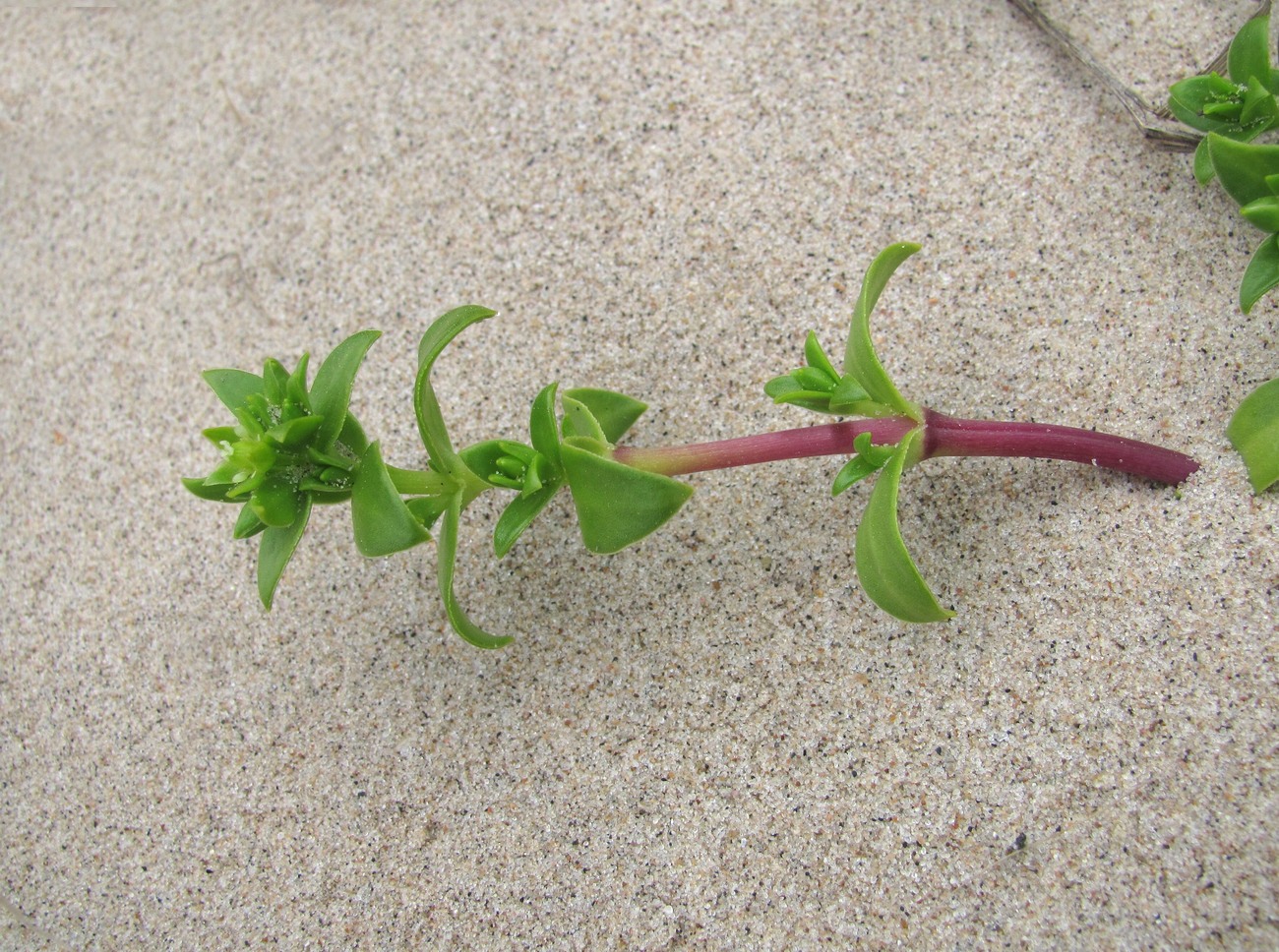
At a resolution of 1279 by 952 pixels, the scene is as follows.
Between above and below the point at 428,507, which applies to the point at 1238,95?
above

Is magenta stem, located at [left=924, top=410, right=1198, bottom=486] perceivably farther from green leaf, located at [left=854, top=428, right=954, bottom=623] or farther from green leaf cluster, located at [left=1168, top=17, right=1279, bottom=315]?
green leaf cluster, located at [left=1168, top=17, right=1279, bottom=315]

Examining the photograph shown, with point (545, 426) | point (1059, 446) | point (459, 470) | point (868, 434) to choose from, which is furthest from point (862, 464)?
point (459, 470)

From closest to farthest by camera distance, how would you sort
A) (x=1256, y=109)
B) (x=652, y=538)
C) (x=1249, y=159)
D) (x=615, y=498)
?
(x=615, y=498)
(x=1249, y=159)
(x=1256, y=109)
(x=652, y=538)

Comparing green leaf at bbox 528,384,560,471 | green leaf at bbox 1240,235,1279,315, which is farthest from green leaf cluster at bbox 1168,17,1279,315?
green leaf at bbox 528,384,560,471

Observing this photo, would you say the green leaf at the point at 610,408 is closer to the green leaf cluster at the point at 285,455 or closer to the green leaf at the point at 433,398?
the green leaf at the point at 433,398

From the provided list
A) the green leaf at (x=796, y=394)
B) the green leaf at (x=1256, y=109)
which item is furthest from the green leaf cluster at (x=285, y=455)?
the green leaf at (x=1256, y=109)

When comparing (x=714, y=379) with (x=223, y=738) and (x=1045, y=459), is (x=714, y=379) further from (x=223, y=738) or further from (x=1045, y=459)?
(x=223, y=738)

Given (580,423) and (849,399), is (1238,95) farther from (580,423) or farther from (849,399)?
(580,423)
